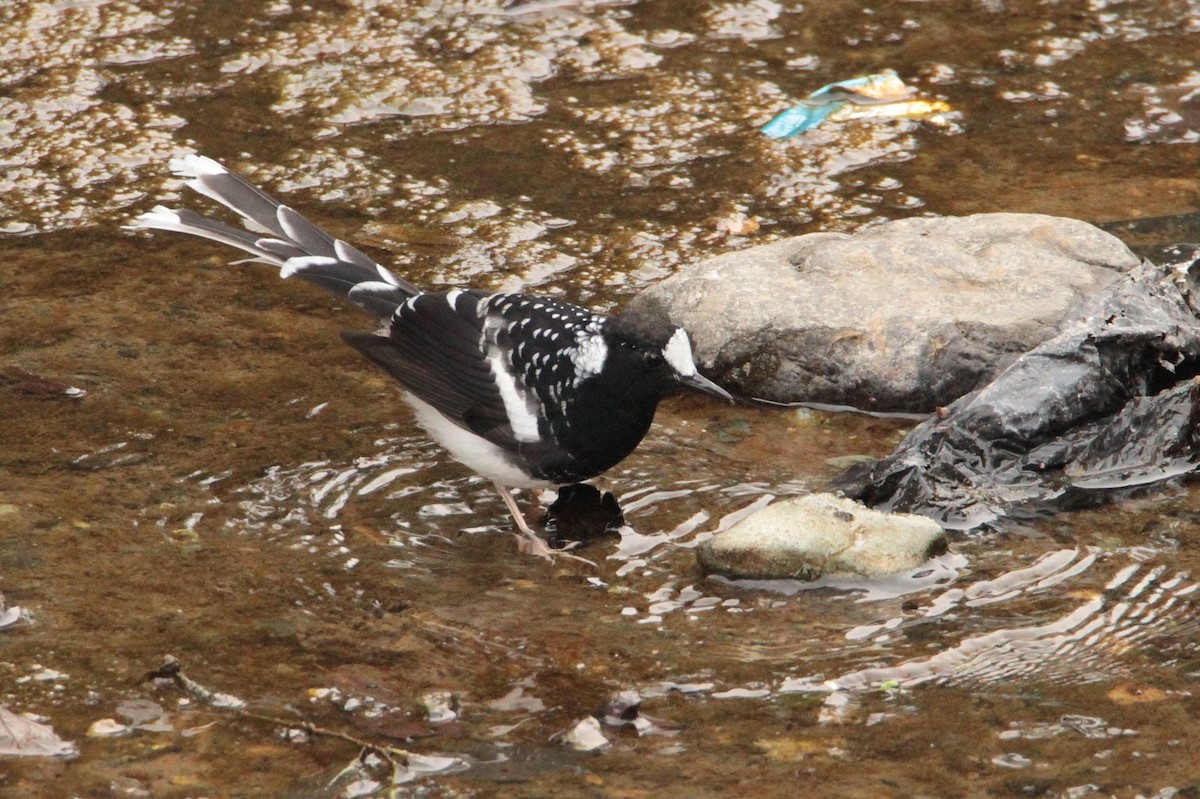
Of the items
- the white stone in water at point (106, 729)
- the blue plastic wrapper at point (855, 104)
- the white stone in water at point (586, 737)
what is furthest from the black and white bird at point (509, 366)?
the blue plastic wrapper at point (855, 104)

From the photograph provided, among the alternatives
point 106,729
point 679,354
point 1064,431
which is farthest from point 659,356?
point 106,729

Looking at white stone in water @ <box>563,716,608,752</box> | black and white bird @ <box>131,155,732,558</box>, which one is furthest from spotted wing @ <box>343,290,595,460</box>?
white stone in water @ <box>563,716,608,752</box>

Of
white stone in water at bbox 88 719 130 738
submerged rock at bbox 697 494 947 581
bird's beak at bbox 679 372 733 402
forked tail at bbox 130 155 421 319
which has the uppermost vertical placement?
forked tail at bbox 130 155 421 319

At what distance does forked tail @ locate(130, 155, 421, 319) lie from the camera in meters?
5.05

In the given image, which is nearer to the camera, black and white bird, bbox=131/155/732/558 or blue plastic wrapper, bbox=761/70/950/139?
black and white bird, bbox=131/155/732/558

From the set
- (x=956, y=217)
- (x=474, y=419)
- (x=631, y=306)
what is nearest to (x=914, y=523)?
(x=474, y=419)

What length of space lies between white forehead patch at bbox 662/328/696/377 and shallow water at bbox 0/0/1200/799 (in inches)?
17.7

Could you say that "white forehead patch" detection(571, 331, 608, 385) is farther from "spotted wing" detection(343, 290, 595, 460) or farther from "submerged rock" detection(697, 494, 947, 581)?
"submerged rock" detection(697, 494, 947, 581)

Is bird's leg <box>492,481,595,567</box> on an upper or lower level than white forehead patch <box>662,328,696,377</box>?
lower

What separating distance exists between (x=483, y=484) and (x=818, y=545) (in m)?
1.33

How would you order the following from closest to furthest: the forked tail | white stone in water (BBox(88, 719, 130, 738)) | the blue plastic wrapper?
white stone in water (BBox(88, 719, 130, 738)) → the forked tail → the blue plastic wrapper

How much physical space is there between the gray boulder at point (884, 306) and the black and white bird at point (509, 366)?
0.73 m

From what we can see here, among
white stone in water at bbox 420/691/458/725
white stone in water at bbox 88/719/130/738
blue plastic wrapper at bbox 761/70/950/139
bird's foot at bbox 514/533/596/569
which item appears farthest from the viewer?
blue plastic wrapper at bbox 761/70/950/139

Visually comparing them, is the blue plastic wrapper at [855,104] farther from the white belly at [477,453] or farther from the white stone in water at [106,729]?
the white stone in water at [106,729]
